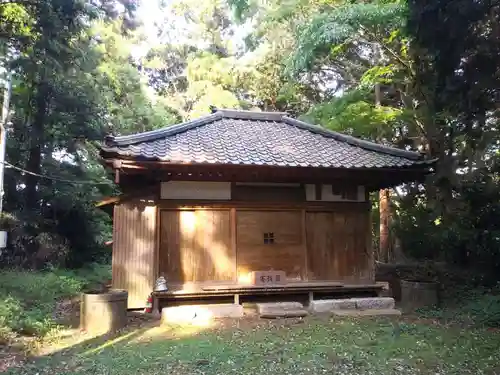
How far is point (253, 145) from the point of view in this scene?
10.6 m

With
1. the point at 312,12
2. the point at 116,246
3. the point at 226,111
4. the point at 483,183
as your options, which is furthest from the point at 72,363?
the point at 312,12

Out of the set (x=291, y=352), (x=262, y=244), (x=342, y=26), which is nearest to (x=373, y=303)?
(x=262, y=244)

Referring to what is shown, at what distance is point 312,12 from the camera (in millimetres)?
15766

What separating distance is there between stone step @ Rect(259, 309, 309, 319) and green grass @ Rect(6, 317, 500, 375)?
705 millimetres

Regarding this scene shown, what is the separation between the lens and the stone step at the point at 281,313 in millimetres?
9016

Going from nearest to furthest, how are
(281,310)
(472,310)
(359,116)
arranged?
(281,310), (472,310), (359,116)

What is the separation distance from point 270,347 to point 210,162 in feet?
12.8

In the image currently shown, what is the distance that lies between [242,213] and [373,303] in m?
3.72

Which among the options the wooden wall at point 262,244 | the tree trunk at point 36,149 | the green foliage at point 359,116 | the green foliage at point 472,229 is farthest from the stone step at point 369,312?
the tree trunk at point 36,149

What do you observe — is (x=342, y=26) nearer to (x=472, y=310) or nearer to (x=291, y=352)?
(x=472, y=310)

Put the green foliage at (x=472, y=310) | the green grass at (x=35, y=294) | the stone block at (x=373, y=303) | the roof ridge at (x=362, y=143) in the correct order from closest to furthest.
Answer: the green grass at (x=35, y=294), the green foliage at (x=472, y=310), the stone block at (x=373, y=303), the roof ridge at (x=362, y=143)

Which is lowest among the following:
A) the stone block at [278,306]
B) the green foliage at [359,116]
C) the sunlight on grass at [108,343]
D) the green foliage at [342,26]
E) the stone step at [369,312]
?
the sunlight on grass at [108,343]

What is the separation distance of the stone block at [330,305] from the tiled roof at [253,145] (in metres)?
3.13

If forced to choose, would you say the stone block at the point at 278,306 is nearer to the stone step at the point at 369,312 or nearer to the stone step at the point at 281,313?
the stone step at the point at 281,313
